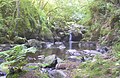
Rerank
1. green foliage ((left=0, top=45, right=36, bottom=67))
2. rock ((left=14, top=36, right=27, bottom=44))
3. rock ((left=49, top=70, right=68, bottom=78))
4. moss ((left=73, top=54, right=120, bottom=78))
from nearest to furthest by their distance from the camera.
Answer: moss ((left=73, top=54, right=120, bottom=78)) < green foliage ((left=0, top=45, right=36, bottom=67)) < rock ((left=49, top=70, right=68, bottom=78)) < rock ((left=14, top=36, right=27, bottom=44))

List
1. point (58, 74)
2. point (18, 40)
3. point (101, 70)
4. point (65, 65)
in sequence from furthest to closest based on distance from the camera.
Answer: point (18, 40) → point (65, 65) → point (58, 74) → point (101, 70)

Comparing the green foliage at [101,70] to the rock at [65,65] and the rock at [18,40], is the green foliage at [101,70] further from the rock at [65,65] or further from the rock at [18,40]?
the rock at [18,40]

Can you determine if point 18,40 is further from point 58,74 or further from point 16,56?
point 16,56

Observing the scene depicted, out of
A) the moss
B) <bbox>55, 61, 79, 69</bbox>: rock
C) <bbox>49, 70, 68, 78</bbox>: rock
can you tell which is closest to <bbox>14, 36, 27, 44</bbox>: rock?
<bbox>55, 61, 79, 69</bbox>: rock

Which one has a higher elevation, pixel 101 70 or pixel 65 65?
pixel 101 70

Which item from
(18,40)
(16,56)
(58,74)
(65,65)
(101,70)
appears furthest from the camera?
(18,40)

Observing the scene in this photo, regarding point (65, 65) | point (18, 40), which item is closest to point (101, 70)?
point (65, 65)

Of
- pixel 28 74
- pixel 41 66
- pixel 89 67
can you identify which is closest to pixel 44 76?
pixel 28 74

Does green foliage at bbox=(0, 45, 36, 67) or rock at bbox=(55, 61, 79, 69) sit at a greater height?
green foliage at bbox=(0, 45, 36, 67)

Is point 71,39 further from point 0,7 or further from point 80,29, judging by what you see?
point 0,7

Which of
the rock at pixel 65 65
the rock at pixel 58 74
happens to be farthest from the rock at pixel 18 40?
the rock at pixel 58 74

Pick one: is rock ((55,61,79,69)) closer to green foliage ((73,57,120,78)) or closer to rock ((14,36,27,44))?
green foliage ((73,57,120,78))

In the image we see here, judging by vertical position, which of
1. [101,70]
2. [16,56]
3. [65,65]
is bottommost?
[65,65]

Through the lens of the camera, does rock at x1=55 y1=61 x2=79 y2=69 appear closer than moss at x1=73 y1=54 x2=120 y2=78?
No
